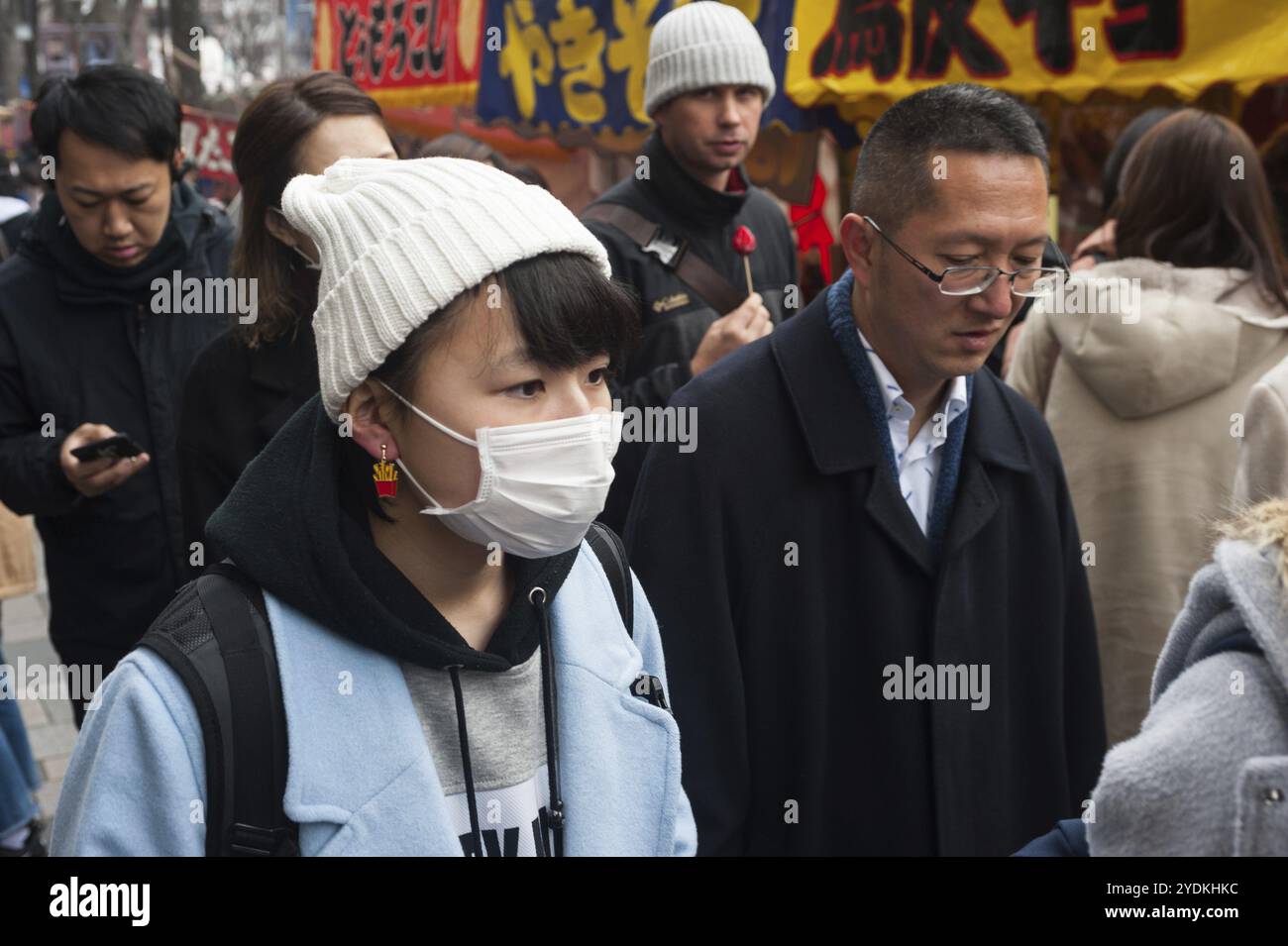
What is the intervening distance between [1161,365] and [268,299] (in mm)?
2278

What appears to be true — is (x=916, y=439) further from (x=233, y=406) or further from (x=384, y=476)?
(x=233, y=406)

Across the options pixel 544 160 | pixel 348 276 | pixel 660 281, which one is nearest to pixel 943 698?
pixel 348 276

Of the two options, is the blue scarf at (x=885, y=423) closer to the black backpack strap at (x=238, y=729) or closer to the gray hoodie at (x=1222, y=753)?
the gray hoodie at (x=1222, y=753)

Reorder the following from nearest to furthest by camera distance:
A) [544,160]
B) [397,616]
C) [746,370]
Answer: [397,616] → [746,370] → [544,160]

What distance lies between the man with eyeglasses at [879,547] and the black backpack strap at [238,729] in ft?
3.58

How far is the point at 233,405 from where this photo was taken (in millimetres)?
2979

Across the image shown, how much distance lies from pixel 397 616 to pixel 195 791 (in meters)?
0.33

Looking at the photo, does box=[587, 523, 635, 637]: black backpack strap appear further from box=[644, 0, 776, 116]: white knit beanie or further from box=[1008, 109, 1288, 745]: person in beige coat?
box=[644, 0, 776, 116]: white knit beanie

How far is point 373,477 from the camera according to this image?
6.15 feet

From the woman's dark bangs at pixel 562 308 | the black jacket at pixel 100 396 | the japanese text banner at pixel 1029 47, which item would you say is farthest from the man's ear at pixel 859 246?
the japanese text banner at pixel 1029 47

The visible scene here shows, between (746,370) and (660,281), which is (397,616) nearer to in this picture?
(746,370)

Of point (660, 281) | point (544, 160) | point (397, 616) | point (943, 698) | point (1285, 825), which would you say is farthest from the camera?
point (544, 160)

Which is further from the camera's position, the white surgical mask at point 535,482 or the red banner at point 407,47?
the red banner at point 407,47

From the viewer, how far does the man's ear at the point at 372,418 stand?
1.86 meters
